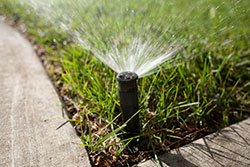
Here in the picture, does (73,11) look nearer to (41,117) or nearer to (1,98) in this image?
(1,98)

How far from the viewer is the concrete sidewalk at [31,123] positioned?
4.36ft

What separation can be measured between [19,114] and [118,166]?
2.99 ft

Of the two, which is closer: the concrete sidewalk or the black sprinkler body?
the black sprinkler body

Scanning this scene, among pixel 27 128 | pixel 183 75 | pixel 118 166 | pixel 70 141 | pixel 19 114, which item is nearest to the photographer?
pixel 118 166

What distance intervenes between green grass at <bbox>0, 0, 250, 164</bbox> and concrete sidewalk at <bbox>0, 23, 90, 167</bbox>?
0.12 meters

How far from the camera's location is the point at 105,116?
5.13 ft

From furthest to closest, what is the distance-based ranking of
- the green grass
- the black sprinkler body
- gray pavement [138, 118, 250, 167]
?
1. the green grass
2. gray pavement [138, 118, 250, 167]
3. the black sprinkler body

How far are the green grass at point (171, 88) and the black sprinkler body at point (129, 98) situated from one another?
0.08 metres

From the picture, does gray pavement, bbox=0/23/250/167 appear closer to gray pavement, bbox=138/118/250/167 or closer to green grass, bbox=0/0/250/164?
gray pavement, bbox=138/118/250/167

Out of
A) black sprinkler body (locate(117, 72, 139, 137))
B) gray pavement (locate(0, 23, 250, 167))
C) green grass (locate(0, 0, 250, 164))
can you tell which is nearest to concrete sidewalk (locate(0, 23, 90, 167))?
gray pavement (locate(0, 23, 250, 167))

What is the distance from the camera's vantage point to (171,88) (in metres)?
1.58

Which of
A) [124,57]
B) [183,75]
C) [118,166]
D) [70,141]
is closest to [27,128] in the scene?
[70,141]

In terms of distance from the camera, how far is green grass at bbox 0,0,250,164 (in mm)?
1516

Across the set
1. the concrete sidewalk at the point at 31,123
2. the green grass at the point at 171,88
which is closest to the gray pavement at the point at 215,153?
A: the green grass at the point at 171,88
